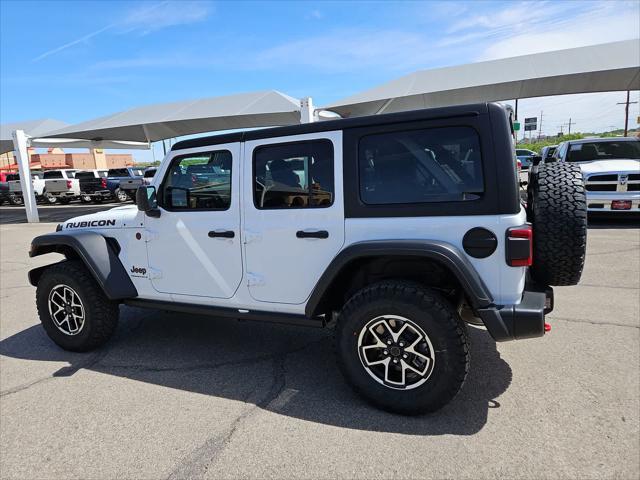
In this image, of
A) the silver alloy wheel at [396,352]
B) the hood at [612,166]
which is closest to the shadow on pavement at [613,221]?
the hood at [612,166]

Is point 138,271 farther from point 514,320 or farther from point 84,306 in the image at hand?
point 514,320

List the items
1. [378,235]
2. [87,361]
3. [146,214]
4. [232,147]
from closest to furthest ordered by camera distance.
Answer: [378,235]
[232,147]
[146,214]
[87,361]

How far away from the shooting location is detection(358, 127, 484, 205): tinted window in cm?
262

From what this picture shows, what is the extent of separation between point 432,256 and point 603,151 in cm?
991

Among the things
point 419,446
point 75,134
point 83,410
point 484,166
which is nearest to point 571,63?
point 484,166

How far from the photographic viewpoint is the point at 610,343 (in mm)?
3730

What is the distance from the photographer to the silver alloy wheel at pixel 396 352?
8.91 feet

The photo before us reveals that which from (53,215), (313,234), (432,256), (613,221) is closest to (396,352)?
(432,256)

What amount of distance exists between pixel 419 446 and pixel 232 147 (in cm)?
241

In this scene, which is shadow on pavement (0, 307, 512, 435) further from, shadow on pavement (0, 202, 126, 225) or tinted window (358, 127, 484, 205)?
shadow on pavement (0, 202, 126, 225)

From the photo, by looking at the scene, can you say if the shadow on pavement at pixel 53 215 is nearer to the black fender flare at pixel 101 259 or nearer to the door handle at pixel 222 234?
the black fender flare at pixel 101 259

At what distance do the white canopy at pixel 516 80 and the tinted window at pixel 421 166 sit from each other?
38.9ft

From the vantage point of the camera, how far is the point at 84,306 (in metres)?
3.88

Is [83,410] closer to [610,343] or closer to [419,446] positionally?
[419,446]
